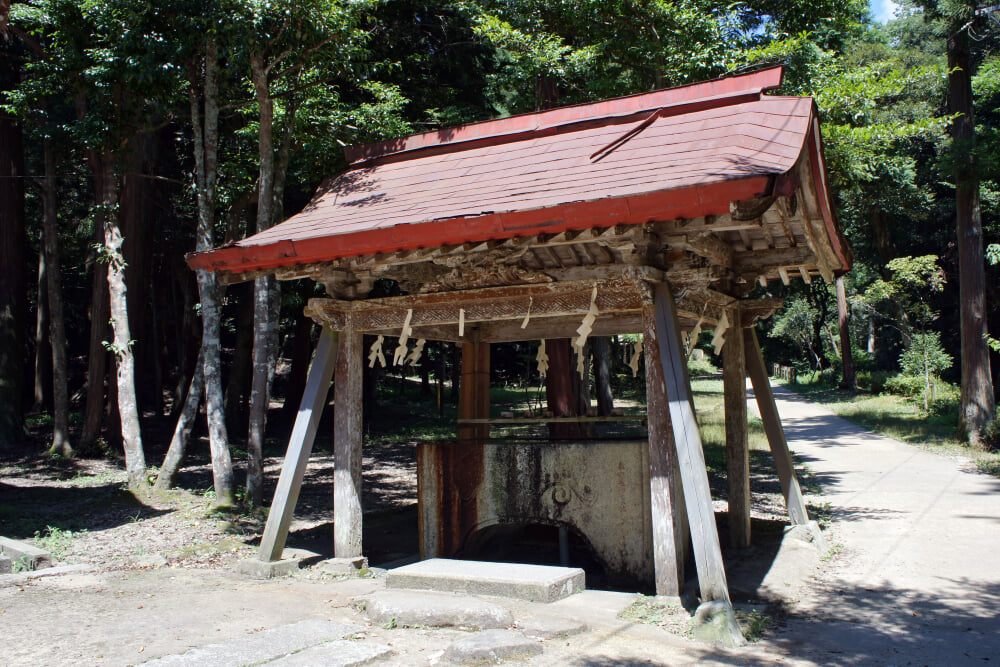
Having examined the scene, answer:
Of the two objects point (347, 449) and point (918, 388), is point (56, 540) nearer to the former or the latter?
point (347, 449)

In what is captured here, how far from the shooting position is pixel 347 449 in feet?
22.4

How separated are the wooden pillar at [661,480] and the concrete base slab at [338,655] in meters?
2.03

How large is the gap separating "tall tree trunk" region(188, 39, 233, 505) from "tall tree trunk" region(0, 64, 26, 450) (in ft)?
25.5

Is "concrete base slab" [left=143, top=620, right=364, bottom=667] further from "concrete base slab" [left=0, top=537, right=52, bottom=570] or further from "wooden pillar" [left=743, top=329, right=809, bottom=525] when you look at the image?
"wooden pillar" [left=743, top=329, right=809, bottom=525]

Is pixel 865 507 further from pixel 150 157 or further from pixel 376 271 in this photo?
pixel 150 157

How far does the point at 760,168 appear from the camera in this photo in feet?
14.9

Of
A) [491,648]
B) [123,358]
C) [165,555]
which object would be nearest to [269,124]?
[123,358]

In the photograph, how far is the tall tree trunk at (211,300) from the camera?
9867 millimetres

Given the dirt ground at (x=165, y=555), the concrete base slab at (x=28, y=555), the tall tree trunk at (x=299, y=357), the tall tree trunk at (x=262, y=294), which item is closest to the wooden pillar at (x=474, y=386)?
the dirt ground at (x=165, y=555)

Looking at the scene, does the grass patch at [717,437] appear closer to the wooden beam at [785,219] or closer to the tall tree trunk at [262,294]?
the wooden beam at [785,219]

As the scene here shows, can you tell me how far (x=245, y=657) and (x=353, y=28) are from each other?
8204 millimetres

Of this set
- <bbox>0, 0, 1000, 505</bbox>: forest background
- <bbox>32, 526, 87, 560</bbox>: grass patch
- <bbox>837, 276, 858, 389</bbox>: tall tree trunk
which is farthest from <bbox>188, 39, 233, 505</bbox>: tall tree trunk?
<bbox>837, 276, 858, 389</bbox>: tall tree trunk

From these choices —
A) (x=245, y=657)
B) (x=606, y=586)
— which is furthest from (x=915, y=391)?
(x=245, y=657)

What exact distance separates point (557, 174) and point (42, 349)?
19684mm
